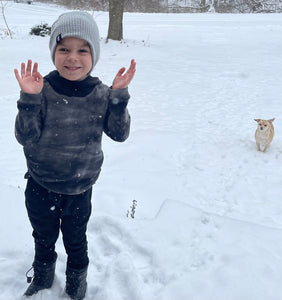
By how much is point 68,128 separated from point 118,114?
0.30m

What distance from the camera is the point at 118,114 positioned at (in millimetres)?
1883

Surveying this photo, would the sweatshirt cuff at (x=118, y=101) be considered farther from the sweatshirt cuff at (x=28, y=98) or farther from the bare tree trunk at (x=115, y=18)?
the bare tree trunk at (x=115, y=18)

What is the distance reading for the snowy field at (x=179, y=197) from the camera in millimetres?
2422

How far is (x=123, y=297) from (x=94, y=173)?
0.99m

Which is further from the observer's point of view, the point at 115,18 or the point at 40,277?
the point at 115,18

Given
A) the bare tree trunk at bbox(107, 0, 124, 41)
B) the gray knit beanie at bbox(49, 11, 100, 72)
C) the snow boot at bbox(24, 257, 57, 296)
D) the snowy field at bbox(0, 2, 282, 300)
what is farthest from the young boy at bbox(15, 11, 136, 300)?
the bare tree trunk at bbox(107, 0, 124, 41)

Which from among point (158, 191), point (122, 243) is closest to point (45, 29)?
point (158, 191)

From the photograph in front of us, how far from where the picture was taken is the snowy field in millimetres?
2422

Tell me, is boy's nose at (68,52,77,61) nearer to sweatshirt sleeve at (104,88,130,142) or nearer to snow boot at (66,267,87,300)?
sweatshirt sleeve at (104,88,130,142)

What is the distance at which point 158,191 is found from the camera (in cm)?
375

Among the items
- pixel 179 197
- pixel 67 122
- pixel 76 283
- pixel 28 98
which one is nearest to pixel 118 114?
pixel 67 122

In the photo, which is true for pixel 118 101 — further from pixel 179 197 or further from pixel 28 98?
pixel 179 197

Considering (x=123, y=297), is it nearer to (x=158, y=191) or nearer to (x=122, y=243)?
(x=122, y=243)

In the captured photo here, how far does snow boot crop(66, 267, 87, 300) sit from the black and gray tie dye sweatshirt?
642 millimetres
